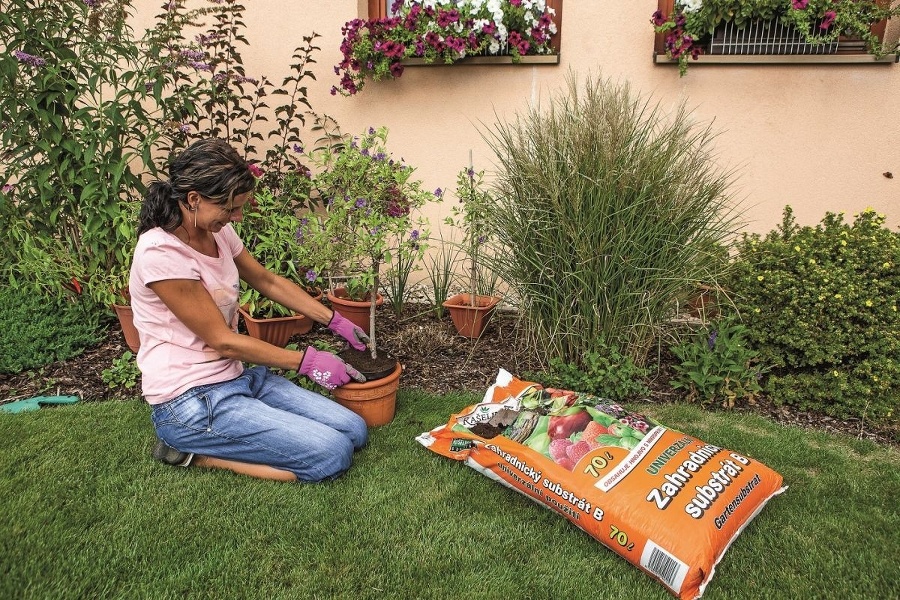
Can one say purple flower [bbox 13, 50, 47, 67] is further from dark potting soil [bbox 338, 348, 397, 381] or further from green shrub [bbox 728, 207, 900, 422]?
green shrub [bbox 728, 207, 900, 422]

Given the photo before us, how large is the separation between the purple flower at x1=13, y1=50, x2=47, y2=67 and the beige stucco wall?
5.07 ft

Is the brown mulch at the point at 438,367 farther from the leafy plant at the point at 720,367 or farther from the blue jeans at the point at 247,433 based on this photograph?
the blue jeans at the point at 247,433

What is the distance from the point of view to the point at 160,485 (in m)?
2.13

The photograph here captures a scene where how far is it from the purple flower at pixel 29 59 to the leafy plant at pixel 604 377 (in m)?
3.10

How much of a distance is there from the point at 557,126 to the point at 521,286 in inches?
32.6

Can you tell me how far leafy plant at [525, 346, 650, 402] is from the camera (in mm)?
2773

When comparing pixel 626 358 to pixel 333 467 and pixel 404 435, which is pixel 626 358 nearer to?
pixel 404 435

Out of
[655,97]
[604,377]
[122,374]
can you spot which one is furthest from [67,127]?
[655,97]

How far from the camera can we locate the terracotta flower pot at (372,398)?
8.10 ft

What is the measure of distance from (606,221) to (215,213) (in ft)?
5.67

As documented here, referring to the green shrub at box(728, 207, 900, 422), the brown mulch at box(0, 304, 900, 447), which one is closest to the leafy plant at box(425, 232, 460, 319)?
the brown mulch at box(0, 304, 900, 447)

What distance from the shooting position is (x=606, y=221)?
8.74ft

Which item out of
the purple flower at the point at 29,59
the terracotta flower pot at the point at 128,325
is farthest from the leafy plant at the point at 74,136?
the terracotta flower pot at the point at 128,325

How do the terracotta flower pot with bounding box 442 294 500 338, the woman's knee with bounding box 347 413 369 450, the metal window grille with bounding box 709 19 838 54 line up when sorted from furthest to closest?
1. the metal window grille with bounding box 709 19 838 54
2. the terracotta flower pot with bounding box 442 294 500 338
3. the woman's knee with bounding box 347 413 369 450
